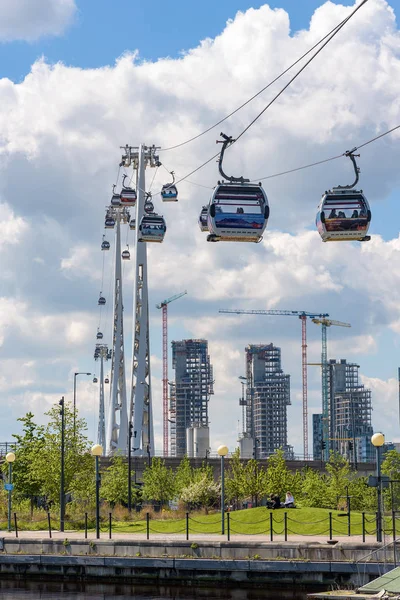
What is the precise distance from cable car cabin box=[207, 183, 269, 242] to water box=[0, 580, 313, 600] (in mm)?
13288

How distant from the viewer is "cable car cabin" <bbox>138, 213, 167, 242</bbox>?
210 feet

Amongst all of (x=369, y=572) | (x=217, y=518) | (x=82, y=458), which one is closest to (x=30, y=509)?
(x=82, y=458)

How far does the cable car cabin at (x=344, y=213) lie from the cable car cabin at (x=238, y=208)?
210cm

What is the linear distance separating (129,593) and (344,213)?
16.4 meters

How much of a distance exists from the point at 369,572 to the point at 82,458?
106 ft

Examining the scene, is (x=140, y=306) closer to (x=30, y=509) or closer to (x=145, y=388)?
(x=145, y=388)

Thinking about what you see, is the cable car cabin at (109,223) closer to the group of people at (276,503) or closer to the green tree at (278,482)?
the green tree at (278,482)

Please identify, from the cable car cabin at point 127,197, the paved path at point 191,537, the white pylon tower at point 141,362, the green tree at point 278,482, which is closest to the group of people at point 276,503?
the paved path at point 191,537

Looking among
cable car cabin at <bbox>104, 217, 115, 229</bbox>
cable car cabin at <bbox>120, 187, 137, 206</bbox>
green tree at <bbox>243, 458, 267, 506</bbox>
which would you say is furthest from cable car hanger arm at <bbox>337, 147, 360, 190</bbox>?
cable car cabin at <bbox>104, 217, 115, 229</bbox>

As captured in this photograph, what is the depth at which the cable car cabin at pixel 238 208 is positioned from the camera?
1554 inches

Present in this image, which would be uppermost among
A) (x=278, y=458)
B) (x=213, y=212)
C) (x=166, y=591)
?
(x=213, y=212)

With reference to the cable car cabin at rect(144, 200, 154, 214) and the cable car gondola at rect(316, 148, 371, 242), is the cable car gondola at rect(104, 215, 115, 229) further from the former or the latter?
the cable car gondola at rect(316, 148, 371, 242)

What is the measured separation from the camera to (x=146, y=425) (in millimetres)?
100875

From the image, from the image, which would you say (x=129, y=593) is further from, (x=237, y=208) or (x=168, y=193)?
(x=168, y=193)
